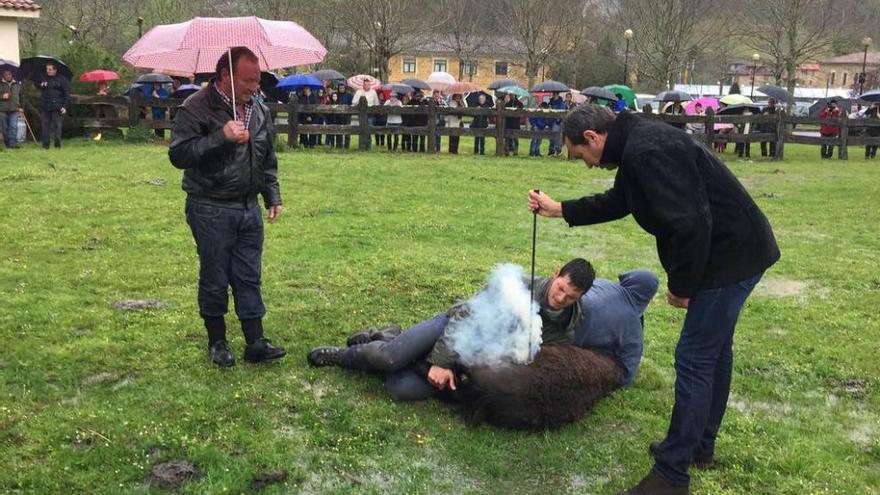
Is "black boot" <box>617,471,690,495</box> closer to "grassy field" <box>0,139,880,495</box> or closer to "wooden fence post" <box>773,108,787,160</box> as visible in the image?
"grassy field" <box>0,139,880,495</box>

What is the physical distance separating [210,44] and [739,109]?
19073 millimetres

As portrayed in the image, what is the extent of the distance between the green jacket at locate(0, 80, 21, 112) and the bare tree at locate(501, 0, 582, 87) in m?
34.7

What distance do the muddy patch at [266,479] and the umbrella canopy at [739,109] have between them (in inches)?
758

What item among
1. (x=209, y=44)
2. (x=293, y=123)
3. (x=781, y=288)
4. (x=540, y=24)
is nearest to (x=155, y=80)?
(x=293, y=123)

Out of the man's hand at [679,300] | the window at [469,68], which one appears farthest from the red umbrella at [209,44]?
the window at [469,68]

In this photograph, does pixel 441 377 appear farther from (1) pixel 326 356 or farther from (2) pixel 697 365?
(2) pixel 697 365

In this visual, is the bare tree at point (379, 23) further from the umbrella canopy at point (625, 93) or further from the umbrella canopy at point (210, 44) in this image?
the umbrella canopy at point (210, 44)

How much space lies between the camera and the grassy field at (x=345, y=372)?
3.65 m

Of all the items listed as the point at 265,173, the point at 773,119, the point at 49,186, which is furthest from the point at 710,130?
the point at 265,173

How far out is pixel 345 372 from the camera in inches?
187

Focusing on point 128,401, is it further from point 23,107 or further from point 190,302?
point 23,107

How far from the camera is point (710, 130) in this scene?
18.8m

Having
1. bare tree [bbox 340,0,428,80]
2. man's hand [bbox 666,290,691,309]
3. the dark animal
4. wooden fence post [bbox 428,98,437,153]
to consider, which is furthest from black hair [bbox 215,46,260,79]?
bare tree [bbox 340,0,428,80]

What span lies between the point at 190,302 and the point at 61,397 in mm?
1875
